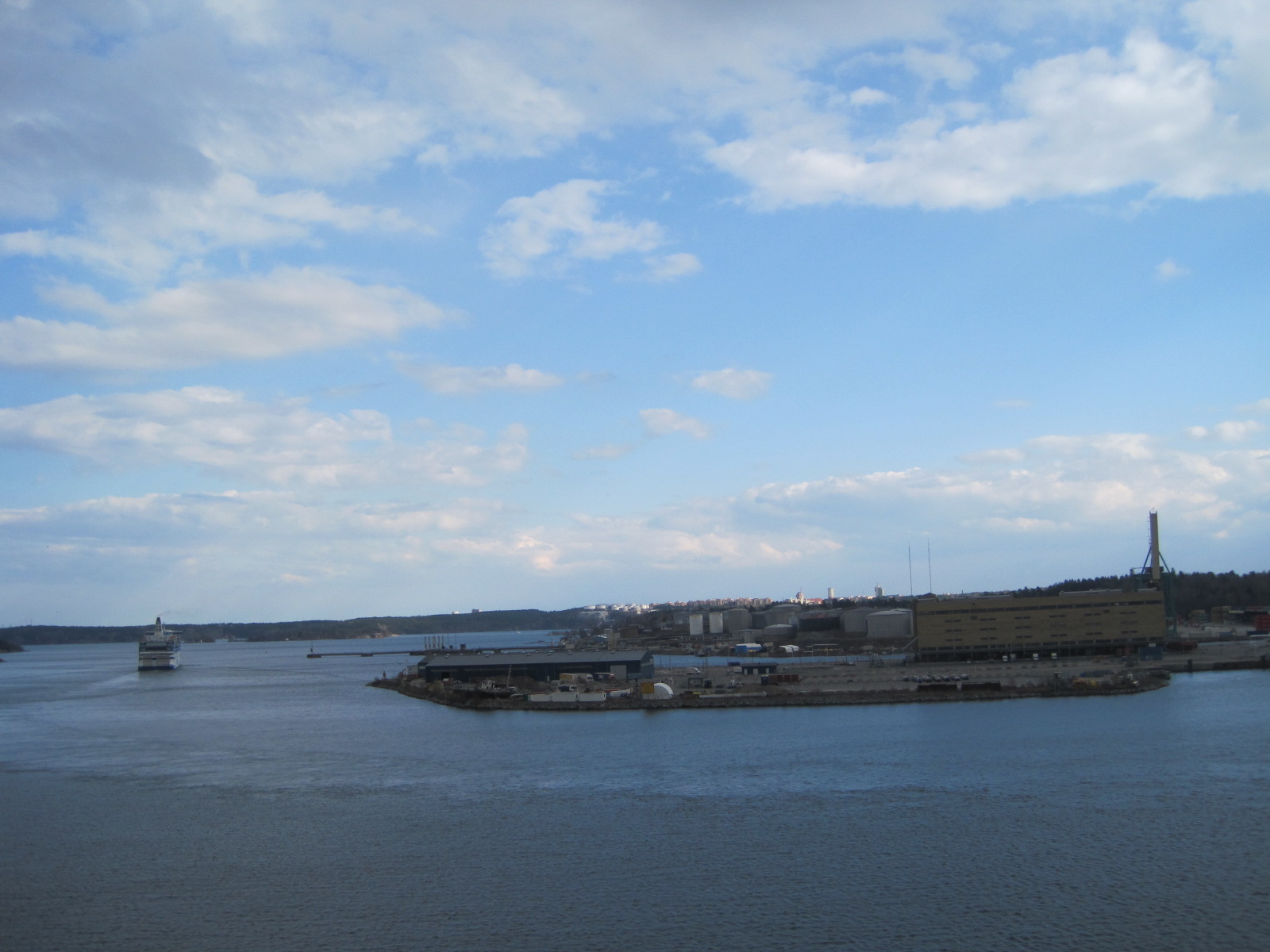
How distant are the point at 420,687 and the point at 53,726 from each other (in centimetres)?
1184

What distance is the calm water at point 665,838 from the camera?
360 inches

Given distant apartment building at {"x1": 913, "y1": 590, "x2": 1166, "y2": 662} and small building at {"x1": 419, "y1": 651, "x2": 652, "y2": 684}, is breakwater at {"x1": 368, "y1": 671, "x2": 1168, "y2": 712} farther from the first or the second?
distant apartment building at {"x1": 913, "y1": 590, "x2": 1166, "y2": 662}

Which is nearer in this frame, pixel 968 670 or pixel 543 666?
pixel 543 666

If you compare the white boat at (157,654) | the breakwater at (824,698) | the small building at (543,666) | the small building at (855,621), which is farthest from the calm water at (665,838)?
the small building at (855,621)

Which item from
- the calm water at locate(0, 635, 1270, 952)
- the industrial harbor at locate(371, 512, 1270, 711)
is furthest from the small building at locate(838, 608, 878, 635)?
the calm water at locate(0, 635, 1270, 952)

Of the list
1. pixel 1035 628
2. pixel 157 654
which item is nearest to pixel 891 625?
pixel 1035 628

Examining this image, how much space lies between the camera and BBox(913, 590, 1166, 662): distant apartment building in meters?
40.4

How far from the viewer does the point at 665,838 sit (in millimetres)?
11984

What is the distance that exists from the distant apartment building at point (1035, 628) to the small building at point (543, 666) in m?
13.3

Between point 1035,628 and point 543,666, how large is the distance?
20.5 metres

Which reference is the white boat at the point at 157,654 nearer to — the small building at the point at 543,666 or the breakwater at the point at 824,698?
the small building at the point at 543,666

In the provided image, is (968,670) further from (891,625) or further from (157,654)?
(157,654)

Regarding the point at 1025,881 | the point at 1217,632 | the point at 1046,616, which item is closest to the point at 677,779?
the point at 1025,881

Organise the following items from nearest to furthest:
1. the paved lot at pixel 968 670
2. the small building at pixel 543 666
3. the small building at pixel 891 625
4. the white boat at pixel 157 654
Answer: the paved lot at pixel 968 670 < the small building at pixel 543 666 < the white boat at pixel 157 654 < the small building at pixel 891 625
